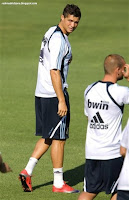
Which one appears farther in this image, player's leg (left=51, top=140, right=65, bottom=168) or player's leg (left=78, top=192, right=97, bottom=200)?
player's leg (left=51, top=140, right=65, bottom=168)

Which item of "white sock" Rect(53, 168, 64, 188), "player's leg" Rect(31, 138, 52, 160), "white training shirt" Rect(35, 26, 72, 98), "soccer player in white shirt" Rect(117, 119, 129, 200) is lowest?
"white sock" Rect(53, 168, 64, 188)

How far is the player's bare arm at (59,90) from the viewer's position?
9.80 m

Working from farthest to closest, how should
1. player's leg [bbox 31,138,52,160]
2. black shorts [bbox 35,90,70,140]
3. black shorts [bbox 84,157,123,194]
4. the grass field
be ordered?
the grass field
player's leg [bbox 31,138,52,160]
black shorts [bbox 35,90,70,140]
black shorts [bbox 84,157,123,194]

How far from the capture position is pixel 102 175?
8.41 m

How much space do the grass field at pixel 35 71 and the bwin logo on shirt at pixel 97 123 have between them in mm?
1837

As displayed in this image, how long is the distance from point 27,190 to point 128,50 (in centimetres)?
1646

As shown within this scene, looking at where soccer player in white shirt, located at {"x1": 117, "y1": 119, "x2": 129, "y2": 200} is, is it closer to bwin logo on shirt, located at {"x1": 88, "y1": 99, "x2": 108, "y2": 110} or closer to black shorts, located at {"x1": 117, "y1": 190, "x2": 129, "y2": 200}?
black shorts, located at {"x1": 117, "y1": 190, "x2": 129, "y2": 200}

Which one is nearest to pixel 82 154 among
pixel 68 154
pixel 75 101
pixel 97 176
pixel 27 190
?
pixel 68 154

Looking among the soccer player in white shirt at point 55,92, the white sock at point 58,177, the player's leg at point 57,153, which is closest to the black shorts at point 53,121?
the soccer player in white shirt at point 55,92

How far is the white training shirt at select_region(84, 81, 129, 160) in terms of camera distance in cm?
827

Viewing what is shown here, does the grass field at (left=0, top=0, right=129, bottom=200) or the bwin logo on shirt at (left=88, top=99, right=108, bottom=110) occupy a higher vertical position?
the bwin logo on shirt at (left=88, top=99, right=108, bottom=110)

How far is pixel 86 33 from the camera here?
29609mm

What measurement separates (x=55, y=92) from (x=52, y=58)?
468 mm

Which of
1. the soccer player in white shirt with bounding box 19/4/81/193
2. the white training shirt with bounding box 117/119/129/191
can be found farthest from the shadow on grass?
the white training shirt with bounding box 117/119/129/191
